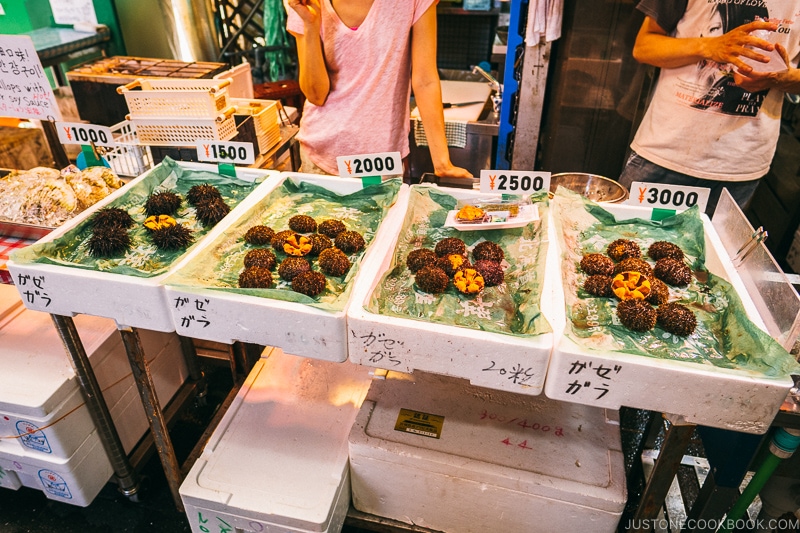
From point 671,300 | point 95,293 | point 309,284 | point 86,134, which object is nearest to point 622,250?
point 671,300

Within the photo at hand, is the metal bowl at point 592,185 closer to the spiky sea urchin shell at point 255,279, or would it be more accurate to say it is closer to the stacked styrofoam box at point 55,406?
the spiky sea urchin shell at point 255,279

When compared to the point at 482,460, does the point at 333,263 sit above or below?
above

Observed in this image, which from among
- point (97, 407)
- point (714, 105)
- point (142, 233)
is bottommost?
point (97, 407)

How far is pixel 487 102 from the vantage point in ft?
13.4

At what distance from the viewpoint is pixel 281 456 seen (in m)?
1.89

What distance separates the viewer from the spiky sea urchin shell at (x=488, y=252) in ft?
5.69

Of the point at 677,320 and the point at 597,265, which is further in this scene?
the point at 597,265

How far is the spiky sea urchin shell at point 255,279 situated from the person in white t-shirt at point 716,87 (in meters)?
1.97

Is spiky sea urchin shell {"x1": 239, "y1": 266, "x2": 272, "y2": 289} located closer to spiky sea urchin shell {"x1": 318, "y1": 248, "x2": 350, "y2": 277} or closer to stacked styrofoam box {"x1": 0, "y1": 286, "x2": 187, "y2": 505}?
spiky sea urchin shell {"x1": 318, "y1": 248, "x2": 350, "y2": 277}

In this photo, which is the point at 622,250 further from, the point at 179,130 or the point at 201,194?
the point at 179,130

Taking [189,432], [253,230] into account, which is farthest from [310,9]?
[189,432]

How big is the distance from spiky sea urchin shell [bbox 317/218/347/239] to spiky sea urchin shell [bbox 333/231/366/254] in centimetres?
7

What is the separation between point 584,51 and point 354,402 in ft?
9.88

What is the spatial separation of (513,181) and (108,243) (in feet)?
4.64
